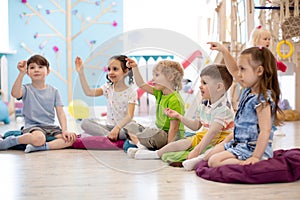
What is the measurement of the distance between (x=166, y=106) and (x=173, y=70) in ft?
0.47

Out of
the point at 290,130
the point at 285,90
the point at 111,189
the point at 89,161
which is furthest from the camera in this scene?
the point at 285,90

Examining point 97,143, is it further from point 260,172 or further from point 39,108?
point 260,172

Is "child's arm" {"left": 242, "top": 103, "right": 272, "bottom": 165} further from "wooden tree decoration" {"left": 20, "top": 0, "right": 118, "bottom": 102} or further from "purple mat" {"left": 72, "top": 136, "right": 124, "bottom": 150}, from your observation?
"wooden tree decoration" {"left": 20, "top": 0, "right": 118, "bottom": 102}

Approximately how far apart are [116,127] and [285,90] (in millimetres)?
2166

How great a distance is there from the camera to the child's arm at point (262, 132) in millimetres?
1201

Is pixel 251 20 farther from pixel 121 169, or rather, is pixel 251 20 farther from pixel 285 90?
pixel 121 169

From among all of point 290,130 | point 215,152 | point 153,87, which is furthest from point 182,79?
point 290,130

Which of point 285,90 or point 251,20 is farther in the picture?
point 285,90

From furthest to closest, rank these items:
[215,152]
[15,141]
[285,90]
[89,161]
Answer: [285,90] → [15,141] → [89,161] → [215,152]

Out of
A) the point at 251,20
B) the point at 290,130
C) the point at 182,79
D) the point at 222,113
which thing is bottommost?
the point at 290,130

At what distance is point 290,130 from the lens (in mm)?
2422

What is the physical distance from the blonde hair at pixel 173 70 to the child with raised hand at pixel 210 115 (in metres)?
0.08

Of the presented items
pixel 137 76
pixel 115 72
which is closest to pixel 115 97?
pixel 115 72

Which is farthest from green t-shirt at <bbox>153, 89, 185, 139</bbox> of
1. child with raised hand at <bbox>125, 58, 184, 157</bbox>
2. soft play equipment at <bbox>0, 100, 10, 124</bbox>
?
soft play equipment at <bbox>0, 100, 10, 124</bbox>
